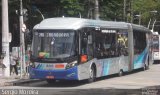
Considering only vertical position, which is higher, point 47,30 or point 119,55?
point 47,30

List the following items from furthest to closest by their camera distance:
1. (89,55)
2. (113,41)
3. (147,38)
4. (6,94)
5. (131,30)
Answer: (147,38) → (131,30) → (113,41) → (89,55) → (6,94)

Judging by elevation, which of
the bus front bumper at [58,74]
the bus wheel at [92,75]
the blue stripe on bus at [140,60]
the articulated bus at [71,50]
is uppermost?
the articulated bus at [71,50]

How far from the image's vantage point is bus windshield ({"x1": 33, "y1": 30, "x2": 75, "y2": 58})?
23.4 m

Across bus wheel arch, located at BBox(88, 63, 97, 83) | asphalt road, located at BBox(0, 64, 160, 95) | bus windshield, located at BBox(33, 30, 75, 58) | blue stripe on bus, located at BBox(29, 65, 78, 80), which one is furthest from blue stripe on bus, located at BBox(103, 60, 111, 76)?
bus windshield, located at BBox(33, 30, 75, 58)

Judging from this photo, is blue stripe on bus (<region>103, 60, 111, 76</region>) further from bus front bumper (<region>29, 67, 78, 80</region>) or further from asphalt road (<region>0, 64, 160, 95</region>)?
bus front bumper (<region>29, 67, 78, 80</region>)

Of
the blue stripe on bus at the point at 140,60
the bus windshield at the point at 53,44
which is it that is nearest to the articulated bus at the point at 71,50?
the bus windshield at the point at 53,44

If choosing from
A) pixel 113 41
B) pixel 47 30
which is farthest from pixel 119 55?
pixel 47 30

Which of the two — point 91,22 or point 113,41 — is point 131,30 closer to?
point 113,41

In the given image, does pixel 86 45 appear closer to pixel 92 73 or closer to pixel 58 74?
pixel 92 73

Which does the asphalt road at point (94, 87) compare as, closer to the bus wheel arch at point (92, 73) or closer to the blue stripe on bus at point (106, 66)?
the bus wheel arch at point (92, 73)

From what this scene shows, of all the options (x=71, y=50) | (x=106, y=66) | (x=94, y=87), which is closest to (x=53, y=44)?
(x=71, y=50)

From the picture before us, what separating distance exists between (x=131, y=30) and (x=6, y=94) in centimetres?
1607

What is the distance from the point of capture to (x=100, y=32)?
89.3 feet

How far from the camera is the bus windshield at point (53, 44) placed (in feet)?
76.7
